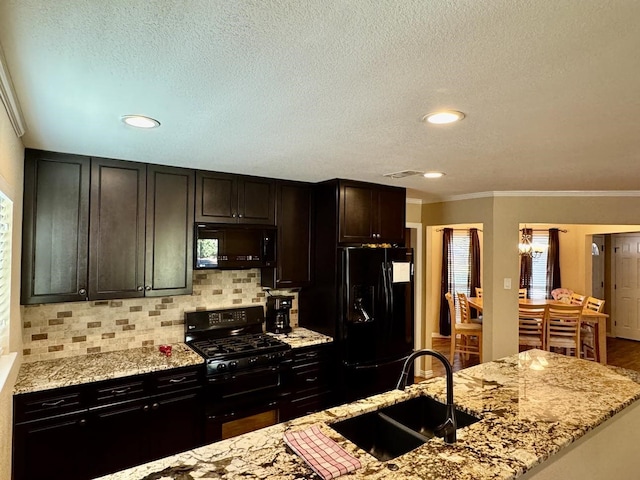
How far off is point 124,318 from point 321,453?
221 cm

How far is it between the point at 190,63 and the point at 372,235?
267 cm

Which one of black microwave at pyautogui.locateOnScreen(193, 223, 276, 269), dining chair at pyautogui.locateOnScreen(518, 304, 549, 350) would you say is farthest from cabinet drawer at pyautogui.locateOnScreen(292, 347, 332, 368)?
dining chair at pyautogui.locateOnScreen(518, 304, 549, 350)

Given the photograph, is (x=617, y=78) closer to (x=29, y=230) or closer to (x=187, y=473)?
(x=187, y=473)

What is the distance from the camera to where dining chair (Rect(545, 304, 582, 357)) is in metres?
4.94

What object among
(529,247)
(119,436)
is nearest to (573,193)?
(529,247)

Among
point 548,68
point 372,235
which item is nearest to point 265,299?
point 372,235

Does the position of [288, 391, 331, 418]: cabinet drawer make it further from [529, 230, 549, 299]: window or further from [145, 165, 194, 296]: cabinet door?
[529, 230, 549, 299]: window

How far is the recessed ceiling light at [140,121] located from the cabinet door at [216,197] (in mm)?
1130

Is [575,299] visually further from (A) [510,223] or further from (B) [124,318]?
(B) [124,318]

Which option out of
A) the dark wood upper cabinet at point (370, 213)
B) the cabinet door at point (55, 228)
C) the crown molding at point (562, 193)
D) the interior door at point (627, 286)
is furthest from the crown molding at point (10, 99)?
the interior door at point (627, 286)

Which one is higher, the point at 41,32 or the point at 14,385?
the point at 41,32

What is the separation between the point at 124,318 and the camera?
2.99 metres

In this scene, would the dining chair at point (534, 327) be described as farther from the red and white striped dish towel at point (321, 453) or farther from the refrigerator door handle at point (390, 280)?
the red and white striped dish towel at point (321, 453)

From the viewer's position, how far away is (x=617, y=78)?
1356mm
